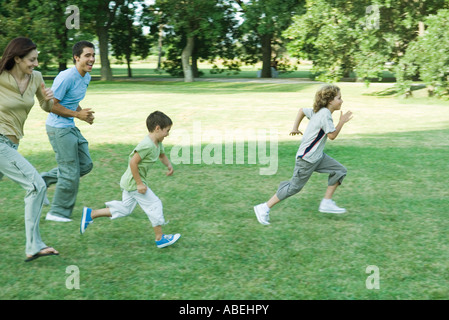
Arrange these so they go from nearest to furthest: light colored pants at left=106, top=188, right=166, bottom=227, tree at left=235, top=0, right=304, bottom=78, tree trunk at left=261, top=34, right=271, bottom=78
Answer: light colored pants at left=106, top=188, right=166, bottom=227, tree at left=235, top=0, right=304, bottom=78, tree trunk at left=261, top=34, right=271, bottom=78

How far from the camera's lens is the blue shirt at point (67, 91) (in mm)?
5336

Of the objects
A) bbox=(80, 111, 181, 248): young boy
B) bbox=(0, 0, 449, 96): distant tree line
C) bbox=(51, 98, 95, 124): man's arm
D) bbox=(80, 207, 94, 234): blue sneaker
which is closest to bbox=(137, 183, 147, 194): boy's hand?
bbox=(80, 111, 181, 248): young boy

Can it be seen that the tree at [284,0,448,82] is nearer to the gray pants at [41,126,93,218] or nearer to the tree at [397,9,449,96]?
the tree at [397,9,449,96]

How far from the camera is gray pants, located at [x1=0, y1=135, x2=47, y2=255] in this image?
4227 mm

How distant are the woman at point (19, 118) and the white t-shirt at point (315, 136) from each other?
9.04 ft

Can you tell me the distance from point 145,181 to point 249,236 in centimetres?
121

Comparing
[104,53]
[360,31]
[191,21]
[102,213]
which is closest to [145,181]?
[102,213]

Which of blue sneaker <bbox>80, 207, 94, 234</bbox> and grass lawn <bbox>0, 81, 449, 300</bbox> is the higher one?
blue sneaker <bbox>80, 207, 94, 234</bbox>

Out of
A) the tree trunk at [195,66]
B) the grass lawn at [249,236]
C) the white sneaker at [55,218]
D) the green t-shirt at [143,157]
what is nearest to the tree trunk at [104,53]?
the tree trunk at [195,66]

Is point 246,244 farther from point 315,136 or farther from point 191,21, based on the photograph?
point 191,21

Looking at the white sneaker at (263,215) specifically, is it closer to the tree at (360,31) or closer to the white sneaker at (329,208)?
the white sneaker at (329,208)

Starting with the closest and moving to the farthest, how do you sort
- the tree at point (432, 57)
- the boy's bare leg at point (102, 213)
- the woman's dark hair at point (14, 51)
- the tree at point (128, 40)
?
the woman's dark hair at point (14, 51), the boy's bare leg at point (102, 213), the tree at point (432, 57), the tree at point (128, 40)

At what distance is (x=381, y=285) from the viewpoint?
158 inches
